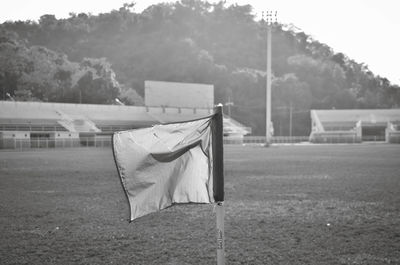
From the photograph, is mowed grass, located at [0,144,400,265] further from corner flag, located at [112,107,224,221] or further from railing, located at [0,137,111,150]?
railing, located at [0,137,111,150]

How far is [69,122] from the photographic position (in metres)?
55.5

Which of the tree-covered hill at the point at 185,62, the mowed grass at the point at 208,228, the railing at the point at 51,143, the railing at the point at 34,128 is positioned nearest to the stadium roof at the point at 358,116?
the tree-covered hill at the point at 185,62

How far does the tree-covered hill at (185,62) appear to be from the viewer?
274ft

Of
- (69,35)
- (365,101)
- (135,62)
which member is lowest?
(365,101)

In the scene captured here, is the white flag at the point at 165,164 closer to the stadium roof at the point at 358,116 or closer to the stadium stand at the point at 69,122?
the stadium stand at the point at 69,122

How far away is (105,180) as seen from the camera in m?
Answer: 15.5

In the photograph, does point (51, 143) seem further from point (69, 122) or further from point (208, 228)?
point (208, 228)

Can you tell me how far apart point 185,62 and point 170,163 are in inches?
4042

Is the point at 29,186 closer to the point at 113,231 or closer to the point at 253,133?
the point at 113,231

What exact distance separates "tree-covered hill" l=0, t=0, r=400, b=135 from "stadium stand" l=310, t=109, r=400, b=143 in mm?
10693

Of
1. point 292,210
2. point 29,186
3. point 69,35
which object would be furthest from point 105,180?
point 69,35

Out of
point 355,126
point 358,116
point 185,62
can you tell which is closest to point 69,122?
point 355,126

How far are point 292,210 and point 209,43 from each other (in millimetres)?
126924

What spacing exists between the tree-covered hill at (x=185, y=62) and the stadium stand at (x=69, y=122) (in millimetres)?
15850
